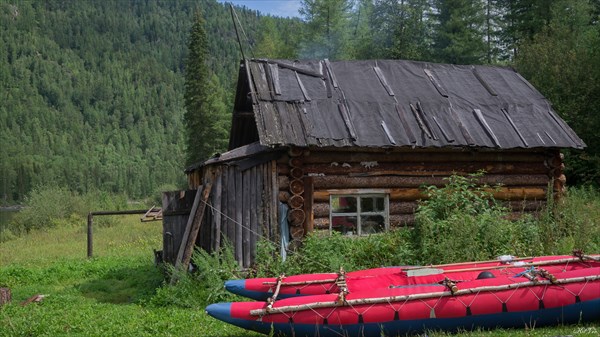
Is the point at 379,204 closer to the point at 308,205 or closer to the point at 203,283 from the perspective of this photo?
the point at 308,205

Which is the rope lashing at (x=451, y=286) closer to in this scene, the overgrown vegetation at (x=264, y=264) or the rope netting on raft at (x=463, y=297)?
the rope netting on raft at (x=463, y=297)

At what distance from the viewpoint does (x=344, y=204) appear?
43.1ft

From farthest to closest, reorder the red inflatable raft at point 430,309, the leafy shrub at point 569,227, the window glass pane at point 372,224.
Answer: the window glass pane at point 372,224 < the leafy shrub at point 569,227 < the red inflatable raft at point 430,309

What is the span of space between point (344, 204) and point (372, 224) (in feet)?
2.53

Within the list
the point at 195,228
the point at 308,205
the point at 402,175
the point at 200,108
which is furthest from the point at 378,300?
the point at 200,108

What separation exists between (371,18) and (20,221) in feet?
96.2

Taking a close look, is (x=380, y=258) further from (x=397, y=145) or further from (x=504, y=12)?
(x=504, y=12)

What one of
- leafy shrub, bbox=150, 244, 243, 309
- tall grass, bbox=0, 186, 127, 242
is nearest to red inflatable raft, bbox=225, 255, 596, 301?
leafy shrub, bbox=150, 244, 243, 309

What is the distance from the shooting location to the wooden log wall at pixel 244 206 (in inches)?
482

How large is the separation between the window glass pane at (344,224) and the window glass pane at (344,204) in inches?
6.3

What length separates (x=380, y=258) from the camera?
1183cm

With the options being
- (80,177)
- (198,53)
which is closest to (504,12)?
(198,53)

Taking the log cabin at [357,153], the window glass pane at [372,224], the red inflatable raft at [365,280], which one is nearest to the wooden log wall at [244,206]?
the log cabin at [357,153]

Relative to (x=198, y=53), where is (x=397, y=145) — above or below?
below
